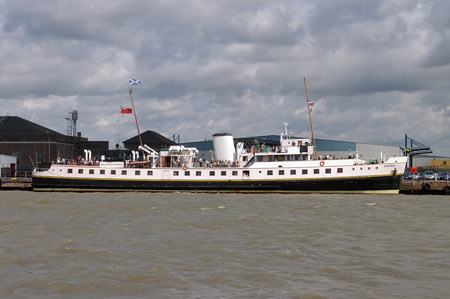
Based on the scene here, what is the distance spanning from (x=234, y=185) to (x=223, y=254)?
32346 millimetres

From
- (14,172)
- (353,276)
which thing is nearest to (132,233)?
(353,276)

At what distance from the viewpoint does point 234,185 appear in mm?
50406

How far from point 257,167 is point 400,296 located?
37.6 meters

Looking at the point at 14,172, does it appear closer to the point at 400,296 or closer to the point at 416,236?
the point at 416,236

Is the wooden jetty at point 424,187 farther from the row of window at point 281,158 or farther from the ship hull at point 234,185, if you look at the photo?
the row of window at point 281,158

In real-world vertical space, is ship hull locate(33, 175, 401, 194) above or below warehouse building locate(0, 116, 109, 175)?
below

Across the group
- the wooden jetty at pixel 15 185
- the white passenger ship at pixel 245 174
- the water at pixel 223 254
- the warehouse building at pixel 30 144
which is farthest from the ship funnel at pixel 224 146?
the warehouse building at pixel 30 144

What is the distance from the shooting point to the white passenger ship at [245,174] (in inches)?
1914

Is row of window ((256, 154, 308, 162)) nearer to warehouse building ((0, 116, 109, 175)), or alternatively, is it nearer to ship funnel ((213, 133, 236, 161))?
ship funnel ((213, 133, 236, 161))

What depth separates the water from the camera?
13648mm

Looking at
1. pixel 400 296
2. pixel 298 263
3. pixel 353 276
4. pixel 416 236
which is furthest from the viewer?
pixel 416 236

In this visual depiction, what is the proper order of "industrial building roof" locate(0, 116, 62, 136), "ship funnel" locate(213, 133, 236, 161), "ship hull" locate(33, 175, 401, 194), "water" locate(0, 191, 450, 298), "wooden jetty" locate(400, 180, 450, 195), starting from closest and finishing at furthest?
"water" locate(0, 191, 450, 298) < "ship hull" locate(33, 175, 401, 194) < "wooden jetty" locate(400, 180, 450, 195) < "ship funnel" locate(213, 133, 236, 161) < "industrial building roof" locate(0, 116, 62, 136)

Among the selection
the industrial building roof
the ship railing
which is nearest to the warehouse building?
the industrial building roof

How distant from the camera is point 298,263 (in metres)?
16.7
